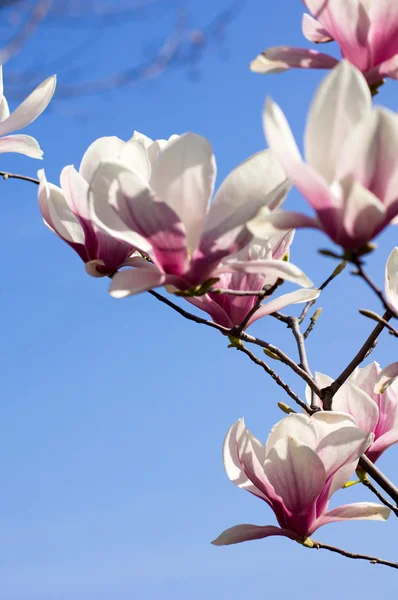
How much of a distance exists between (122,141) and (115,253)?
157mm

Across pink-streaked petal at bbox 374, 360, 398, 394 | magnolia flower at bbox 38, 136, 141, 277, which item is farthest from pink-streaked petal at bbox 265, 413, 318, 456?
magnolia flower at bbox 38, 136, 141, 277

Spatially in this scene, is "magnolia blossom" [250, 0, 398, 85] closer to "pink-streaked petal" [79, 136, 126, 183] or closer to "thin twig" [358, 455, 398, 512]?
"pink-streaked petal" [79, 136, 126, 183]

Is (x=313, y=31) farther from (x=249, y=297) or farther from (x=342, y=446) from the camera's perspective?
(x=342, y=446)

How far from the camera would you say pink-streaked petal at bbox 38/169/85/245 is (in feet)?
3.00

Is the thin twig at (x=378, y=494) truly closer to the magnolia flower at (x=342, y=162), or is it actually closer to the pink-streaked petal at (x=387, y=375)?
the pink-streaked petal at (x=387, y=375)

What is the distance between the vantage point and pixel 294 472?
90 centimetres

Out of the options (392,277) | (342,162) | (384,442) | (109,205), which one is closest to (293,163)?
(342,162)

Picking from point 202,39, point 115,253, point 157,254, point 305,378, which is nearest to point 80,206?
point 115,253

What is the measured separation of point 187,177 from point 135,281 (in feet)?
0.34

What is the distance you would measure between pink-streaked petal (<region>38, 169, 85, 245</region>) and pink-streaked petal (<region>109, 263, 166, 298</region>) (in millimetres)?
256

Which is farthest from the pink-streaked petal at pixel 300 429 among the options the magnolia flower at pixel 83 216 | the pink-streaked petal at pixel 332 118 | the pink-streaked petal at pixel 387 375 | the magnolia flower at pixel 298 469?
the pink-streaked petal at pixel 332 118

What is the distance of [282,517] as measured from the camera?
3.14ft

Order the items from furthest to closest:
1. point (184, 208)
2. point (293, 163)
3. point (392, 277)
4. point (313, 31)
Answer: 1. point (392, 277)
2. point (313, 31)
3. point (184, 208)
4. point (293, 163)

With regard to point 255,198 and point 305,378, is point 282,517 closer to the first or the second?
point 305,378
